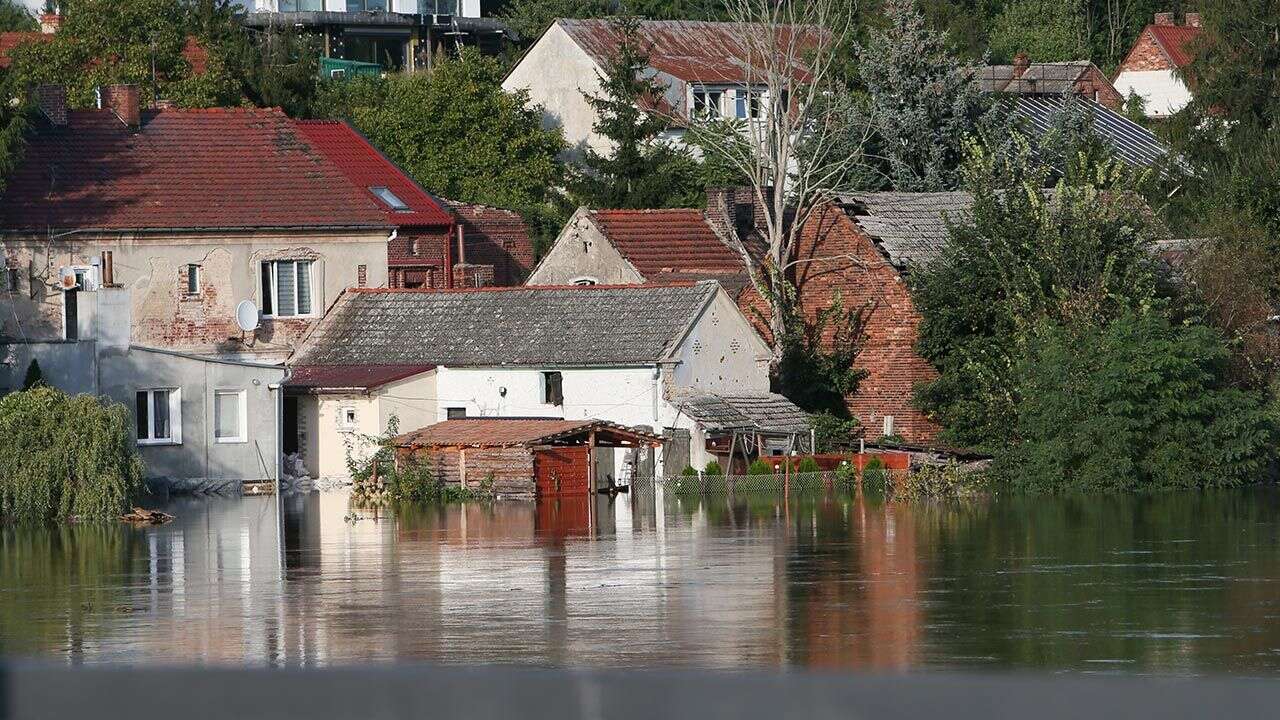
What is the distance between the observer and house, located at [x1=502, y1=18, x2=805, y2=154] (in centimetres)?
6475

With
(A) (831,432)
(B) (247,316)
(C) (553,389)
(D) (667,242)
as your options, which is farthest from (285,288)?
(A) (831,432)

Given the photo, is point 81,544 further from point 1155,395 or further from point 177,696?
point 177,696

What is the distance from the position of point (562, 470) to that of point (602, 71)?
31.6m

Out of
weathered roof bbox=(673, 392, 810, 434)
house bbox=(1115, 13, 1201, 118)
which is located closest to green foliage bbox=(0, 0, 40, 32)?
house bbox=(1115, 13, 1201, 118)

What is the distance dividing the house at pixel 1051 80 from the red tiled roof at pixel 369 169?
79.7 ft

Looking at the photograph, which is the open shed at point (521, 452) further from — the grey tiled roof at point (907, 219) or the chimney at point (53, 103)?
the chimney at point (53, 103)

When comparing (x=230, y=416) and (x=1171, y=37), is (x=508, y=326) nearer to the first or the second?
(x=230, y=416)

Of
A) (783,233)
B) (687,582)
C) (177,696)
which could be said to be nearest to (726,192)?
(783,233)

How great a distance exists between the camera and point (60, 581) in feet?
73.6

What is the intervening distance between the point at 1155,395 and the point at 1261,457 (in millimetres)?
2521

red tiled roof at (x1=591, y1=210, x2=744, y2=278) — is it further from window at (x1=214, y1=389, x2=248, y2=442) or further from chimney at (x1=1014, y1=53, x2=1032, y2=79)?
chimney at (x1=1014, y1=53, x2=1032, y2=79)

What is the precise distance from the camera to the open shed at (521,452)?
35.1m

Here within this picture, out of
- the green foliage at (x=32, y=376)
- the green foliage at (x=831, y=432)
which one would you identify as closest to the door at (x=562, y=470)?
the green foliage at (x=831, y=432)

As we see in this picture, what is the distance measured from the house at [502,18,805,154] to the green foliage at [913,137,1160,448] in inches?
944
